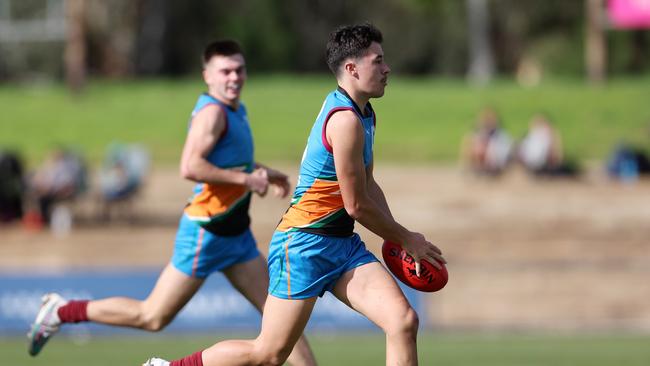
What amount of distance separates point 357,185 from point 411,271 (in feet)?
A: 2.31

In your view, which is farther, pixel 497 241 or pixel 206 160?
pixel 497 241

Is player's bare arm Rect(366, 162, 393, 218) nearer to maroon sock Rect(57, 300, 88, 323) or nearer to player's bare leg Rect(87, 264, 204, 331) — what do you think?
player's bare leg Rect(87, 264, 204, 331)

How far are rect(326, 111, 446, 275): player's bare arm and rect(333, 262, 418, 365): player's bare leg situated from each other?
24 cm

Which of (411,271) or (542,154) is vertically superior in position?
(411,271)

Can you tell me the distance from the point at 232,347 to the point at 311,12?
49.2m

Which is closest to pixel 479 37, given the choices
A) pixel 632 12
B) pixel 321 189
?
pixel 632 12

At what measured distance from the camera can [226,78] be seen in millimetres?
8805

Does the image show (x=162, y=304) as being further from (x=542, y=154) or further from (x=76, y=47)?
(x=76, y=47)

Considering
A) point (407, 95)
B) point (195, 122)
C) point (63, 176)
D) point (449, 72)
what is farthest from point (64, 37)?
point (195, 122)

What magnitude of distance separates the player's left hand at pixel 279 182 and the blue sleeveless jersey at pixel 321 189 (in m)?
1.31

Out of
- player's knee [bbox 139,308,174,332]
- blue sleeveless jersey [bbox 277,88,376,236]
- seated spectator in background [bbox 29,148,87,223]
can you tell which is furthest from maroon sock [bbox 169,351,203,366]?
seated spectator in background [bbox 29,148,87,223]

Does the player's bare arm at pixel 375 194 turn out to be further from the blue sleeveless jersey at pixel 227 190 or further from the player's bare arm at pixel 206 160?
the blue sleeveless jersey at pixel 227 190

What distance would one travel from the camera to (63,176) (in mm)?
22516

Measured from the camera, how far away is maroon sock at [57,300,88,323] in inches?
360
